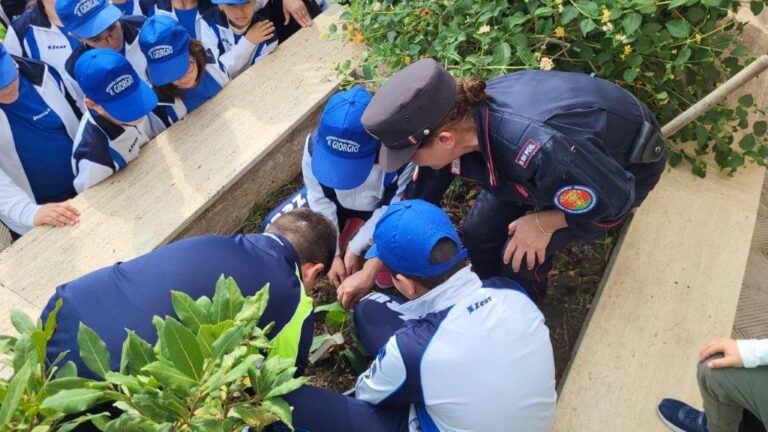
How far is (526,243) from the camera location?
2.48 m

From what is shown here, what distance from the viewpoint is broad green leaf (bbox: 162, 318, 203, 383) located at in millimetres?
Answer: 1141

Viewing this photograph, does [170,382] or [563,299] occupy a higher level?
[170,382]

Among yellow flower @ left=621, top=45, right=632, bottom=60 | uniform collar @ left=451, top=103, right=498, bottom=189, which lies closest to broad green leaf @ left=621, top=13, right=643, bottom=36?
yellow flower @ left=621, top=45, right=632, bottom=60

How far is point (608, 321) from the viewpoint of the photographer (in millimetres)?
2680

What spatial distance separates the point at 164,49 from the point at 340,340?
171 centimetres

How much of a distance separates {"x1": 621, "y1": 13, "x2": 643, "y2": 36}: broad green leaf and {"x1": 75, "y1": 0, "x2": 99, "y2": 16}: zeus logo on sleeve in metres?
2.69

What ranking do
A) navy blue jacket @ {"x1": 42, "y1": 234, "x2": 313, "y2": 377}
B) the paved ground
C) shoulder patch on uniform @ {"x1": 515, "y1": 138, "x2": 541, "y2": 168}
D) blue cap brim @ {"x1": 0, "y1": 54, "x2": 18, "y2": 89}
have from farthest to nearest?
the paved ground, blue cap brim @ {"x1": 0, "y1": 54, "x2": 18, "y2": 89}, shoulder patch on uniform @ {"x1": 515, "y1": 138, "x2": 541, "y2": 168}, navy blue jacket @ {"x1": 42, "y1": 234, "x2": 313, "y2": 377}

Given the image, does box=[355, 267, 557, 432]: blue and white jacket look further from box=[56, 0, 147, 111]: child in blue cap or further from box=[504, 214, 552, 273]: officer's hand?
box=[56, 0, 147, 111]: child in blue cap

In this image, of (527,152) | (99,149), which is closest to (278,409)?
(527,152)

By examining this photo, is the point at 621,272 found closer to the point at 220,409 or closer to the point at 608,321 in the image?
the point at 608,321

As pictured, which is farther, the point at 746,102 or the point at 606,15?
the point at 746,102

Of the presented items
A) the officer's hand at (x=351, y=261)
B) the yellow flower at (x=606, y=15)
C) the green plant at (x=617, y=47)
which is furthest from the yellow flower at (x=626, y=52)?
the officer's hand at (x=351, y=261)

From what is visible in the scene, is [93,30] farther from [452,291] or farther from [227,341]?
[227,341]

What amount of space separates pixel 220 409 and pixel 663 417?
187 centimetres
